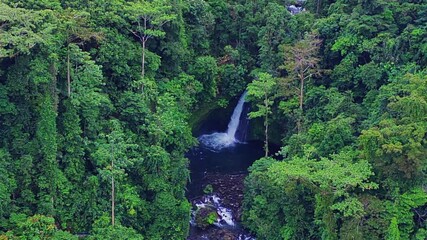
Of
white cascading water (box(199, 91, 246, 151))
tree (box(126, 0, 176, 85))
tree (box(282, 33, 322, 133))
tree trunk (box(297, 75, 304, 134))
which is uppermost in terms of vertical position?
tree (box(126, 0, 176, 85))

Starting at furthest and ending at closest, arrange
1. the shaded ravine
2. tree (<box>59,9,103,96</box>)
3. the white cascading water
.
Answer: the white cascading water, the shaded ravine, tree (<box>59,9,103,96</box>)

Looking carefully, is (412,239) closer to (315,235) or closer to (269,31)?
(315,235)

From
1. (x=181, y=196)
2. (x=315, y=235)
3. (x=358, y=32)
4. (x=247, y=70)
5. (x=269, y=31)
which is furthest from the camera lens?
(x=247, y=70)

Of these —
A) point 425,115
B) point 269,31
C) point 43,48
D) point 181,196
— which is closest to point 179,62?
point 269,31

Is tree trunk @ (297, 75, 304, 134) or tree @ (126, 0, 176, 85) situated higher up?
tree @ (126, 0, 176, 85)

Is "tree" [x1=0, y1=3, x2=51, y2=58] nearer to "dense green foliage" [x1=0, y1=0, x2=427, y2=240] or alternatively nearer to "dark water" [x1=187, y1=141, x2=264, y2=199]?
"dense green foliage" [x1=0, y1=0, x2=427, y2=240]

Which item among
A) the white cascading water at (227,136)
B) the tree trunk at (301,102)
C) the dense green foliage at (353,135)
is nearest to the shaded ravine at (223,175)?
the white cascading water at (227,136)

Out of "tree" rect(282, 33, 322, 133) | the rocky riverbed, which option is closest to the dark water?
the rocky riverbed
